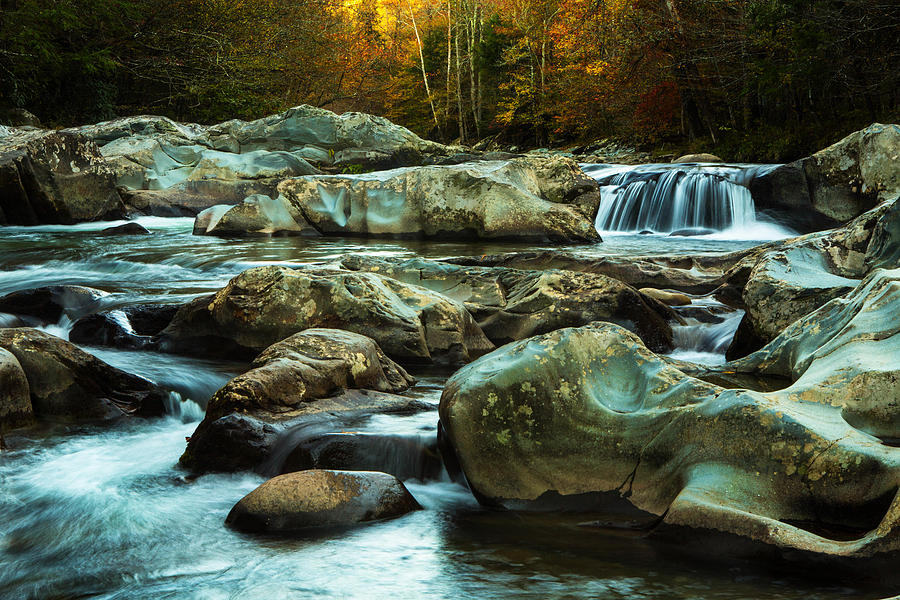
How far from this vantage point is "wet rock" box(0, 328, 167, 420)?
463cm

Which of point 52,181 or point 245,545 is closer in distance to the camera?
point 245,545

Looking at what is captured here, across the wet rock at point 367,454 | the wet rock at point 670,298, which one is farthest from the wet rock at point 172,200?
the wet rock at point 367,454

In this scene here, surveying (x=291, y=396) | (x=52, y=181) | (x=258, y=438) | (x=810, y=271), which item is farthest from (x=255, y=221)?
(x=258, y=438)

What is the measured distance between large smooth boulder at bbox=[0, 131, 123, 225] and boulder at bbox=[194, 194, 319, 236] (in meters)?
2.85

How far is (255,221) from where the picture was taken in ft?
43.3

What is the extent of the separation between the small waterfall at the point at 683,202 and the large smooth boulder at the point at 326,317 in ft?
29.8

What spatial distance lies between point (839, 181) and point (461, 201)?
5.81 metres

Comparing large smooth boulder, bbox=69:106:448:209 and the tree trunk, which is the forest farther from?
large smooth boulder, bbox=69:106:448:209

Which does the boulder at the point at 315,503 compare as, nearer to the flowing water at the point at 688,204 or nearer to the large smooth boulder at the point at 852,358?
the large smooth boulder at the point at 852,358

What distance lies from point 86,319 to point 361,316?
2435 millimetres

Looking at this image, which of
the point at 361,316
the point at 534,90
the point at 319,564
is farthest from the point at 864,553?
the point at 534,90

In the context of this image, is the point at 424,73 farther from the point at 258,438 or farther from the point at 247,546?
the point at 247,546

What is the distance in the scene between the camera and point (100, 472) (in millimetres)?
3961

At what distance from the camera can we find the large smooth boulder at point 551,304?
613cm
